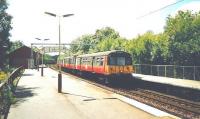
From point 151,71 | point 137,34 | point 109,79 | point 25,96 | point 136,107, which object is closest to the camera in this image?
point 136,107

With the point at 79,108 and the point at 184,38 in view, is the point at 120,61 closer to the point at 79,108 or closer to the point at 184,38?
the point at 184,38

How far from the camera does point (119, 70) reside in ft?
91.0

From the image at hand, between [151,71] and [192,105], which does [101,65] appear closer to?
[151,71]

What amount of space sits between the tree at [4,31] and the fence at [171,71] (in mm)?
23508

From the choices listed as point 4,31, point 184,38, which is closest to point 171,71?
point 184,38

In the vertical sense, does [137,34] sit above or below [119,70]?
above

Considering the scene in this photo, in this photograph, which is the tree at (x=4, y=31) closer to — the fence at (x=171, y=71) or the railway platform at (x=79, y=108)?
the fence at (x=171, y=71)

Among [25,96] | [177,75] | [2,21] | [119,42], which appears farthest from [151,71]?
[2,21]

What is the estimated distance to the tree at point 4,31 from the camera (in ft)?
169

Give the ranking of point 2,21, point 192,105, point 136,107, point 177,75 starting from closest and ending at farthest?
1. point 136,107
2. point 192,105
3. point 177,75
4. point 2,21

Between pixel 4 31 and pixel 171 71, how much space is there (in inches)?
1281

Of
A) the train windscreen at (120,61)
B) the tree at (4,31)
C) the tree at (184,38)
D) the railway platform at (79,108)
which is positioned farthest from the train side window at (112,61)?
the tree at (4,31)

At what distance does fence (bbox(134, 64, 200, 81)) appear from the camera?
2908cm

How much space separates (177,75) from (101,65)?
855cm
